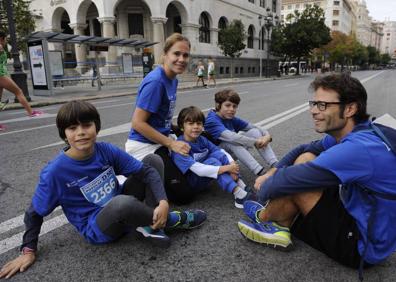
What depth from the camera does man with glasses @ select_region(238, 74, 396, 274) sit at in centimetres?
169

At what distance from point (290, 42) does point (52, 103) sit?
3514 cm

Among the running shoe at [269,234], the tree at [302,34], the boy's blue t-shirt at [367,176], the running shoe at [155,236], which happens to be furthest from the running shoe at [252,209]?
the tree at [302,34]

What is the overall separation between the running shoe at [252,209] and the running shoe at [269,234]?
164 millimetres

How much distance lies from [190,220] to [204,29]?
116 feet

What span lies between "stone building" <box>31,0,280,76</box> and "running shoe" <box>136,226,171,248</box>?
2692 centimetres

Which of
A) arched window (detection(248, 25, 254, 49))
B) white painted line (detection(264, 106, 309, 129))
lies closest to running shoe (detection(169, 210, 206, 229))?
white painted line (detection(264, 106, 309, 129))

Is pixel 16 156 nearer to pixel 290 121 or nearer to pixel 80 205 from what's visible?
pixel 80 205

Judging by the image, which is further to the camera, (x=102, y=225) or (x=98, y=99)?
(x=98, y=99)

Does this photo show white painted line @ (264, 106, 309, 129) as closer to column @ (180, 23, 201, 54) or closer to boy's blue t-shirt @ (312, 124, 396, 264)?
boy's blue t-shirt @ (312, 124, 396, 264)

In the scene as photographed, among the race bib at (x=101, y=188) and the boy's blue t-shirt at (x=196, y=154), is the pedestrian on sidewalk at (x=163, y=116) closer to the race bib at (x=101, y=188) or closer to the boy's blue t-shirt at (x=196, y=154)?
the boy's blue t-shirt at (x=196, y=154)

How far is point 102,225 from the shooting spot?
88.6 inches

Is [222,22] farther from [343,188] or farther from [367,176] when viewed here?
[367,176]

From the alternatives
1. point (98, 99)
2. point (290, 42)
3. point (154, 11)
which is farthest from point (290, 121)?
point (290, 42)

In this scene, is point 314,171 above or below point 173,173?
above
